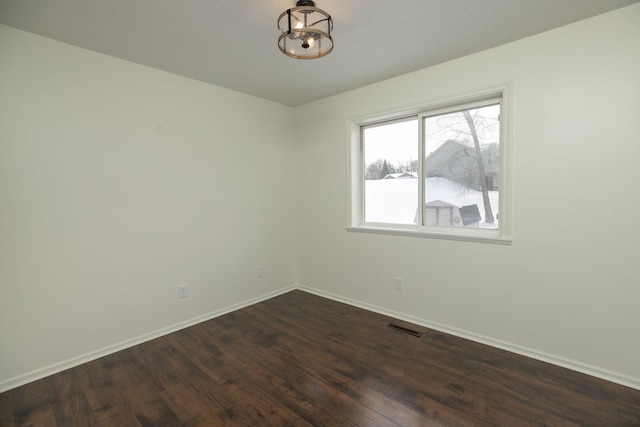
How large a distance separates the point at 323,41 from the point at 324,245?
2426mm

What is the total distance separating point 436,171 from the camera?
3.04 m

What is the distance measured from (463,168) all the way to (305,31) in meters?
1.94

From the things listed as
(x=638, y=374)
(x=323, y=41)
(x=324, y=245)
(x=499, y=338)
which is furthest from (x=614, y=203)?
(x=324, y=245)

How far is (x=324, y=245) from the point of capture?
390 centimetres

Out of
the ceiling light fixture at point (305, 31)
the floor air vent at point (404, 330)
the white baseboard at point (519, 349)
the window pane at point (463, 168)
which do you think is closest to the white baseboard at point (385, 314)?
the white baseboard at point (519, 349)

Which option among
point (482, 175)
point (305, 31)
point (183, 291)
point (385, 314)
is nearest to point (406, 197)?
point (482, 175)

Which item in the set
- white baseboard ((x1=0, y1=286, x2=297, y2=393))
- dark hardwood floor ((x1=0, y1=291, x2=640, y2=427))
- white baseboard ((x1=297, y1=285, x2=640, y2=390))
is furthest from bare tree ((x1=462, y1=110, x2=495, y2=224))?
white baseboard ((x1=0, y1=286, x2=297, y2=393))

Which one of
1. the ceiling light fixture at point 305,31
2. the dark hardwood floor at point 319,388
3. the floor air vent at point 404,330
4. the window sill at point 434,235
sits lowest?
the dark hardwood floor at point 319,388

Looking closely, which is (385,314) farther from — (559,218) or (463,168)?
(559,218)

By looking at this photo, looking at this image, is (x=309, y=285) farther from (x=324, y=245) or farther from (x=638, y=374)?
(x=638, y=374)

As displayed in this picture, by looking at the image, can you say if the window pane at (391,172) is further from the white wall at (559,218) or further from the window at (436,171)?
the white wall at (559,218)

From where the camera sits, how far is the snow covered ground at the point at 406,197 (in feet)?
9.30

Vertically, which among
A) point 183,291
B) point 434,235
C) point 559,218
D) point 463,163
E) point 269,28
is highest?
point 269,28

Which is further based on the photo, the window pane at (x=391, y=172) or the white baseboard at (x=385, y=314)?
the window pane at (x=391, y=172)
